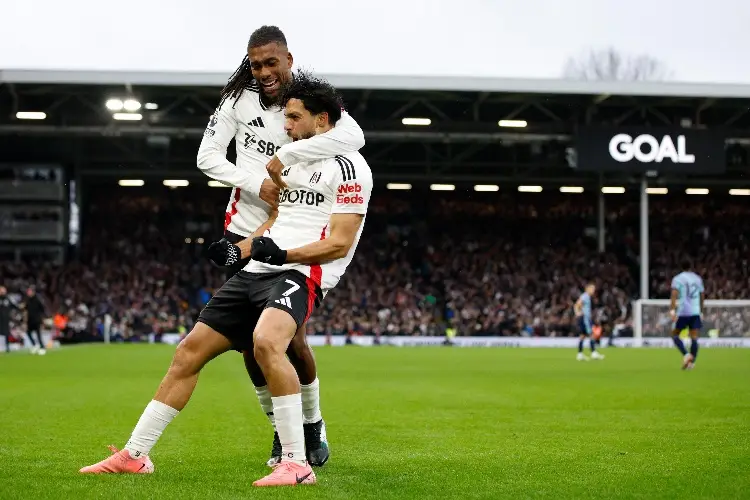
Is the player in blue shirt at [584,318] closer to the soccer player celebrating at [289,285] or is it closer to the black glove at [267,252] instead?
the soccer player celebrating at [289,285]

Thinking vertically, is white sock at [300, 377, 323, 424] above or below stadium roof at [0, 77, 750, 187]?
below

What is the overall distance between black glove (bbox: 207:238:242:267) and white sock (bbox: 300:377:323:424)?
3.80 feet

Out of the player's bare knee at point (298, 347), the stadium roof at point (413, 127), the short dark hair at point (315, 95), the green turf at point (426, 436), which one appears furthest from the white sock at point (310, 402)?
the stadium roof at point (413, 127)

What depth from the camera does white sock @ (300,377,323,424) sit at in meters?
7.14

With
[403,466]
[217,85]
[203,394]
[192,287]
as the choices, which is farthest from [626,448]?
[192,287]

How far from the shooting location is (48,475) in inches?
255

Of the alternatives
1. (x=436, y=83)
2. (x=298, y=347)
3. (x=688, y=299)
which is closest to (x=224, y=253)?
(x=298, y=347)

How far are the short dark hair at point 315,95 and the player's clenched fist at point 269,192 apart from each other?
0.47m

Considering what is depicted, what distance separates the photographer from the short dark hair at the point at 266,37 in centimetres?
655

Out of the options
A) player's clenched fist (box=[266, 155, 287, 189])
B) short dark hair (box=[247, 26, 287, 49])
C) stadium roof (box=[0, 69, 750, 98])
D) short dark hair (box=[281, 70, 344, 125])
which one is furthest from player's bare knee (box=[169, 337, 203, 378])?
stadium roof (box=[0, 69, 750, 98])

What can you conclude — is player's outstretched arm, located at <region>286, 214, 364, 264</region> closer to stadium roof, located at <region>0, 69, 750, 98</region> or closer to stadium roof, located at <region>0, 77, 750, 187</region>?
stadium roof, located at <region>0, 69, 750, 98</region>

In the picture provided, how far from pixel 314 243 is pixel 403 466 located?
1718mm

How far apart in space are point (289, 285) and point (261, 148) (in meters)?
1.07

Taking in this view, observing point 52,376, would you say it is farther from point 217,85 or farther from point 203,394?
point 217,85
